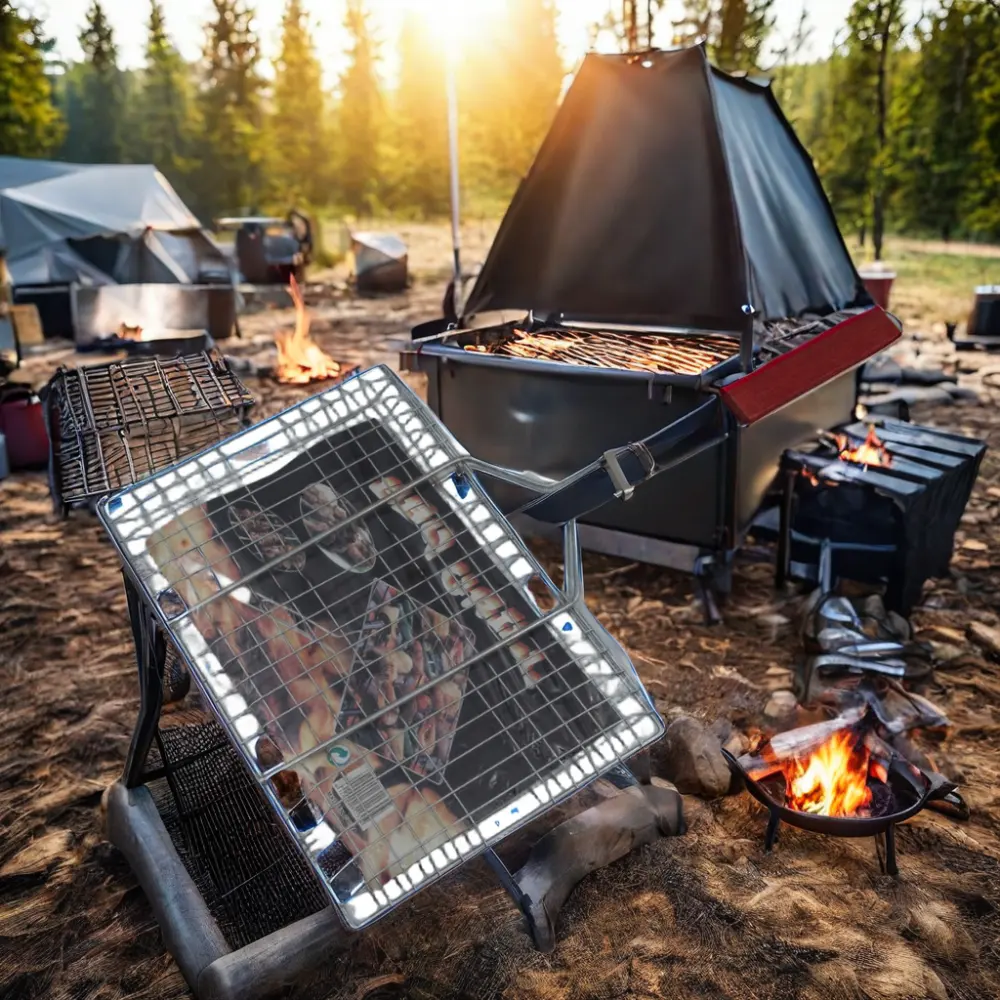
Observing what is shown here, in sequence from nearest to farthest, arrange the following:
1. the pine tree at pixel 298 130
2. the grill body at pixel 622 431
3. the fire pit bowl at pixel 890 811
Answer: the fire pit bowl at pixel 890 811, the grill body at pixel 622 431, the pine tree at pixel 298 130

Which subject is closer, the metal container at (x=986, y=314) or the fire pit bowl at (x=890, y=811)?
the fire pit bowl at (x=890, y=811)

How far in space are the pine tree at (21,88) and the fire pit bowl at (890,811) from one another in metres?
39.2

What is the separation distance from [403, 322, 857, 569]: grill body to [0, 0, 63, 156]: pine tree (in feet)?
118

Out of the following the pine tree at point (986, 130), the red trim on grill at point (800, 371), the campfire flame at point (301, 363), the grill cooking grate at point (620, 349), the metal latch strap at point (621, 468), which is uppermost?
the pine tree at point (986, 130)

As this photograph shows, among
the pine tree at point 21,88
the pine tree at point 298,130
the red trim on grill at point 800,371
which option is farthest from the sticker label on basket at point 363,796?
the pine tree at point 298,130

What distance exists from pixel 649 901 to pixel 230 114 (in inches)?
1909

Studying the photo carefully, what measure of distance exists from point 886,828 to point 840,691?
100 cm

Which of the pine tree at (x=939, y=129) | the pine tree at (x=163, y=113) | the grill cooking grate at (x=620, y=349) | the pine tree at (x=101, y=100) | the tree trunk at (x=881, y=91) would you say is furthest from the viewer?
the pine tree at (x=101, y=100)

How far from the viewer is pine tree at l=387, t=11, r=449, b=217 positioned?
4391 centimetres

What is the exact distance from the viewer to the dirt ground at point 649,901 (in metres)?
2.55

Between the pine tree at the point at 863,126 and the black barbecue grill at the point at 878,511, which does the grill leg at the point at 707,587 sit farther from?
the pine tree at the point at 863,126

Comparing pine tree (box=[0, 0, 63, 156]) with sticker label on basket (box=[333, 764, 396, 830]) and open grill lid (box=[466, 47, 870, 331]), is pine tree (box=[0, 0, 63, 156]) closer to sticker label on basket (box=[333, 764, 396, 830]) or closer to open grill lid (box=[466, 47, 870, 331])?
open grill lid (box=[466, 47, 870, 331])

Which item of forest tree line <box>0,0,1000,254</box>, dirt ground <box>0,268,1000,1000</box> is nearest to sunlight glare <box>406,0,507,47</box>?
forest tree line <box>0,0,1000,254</box>

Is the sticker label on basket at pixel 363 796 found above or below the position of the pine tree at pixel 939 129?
below
